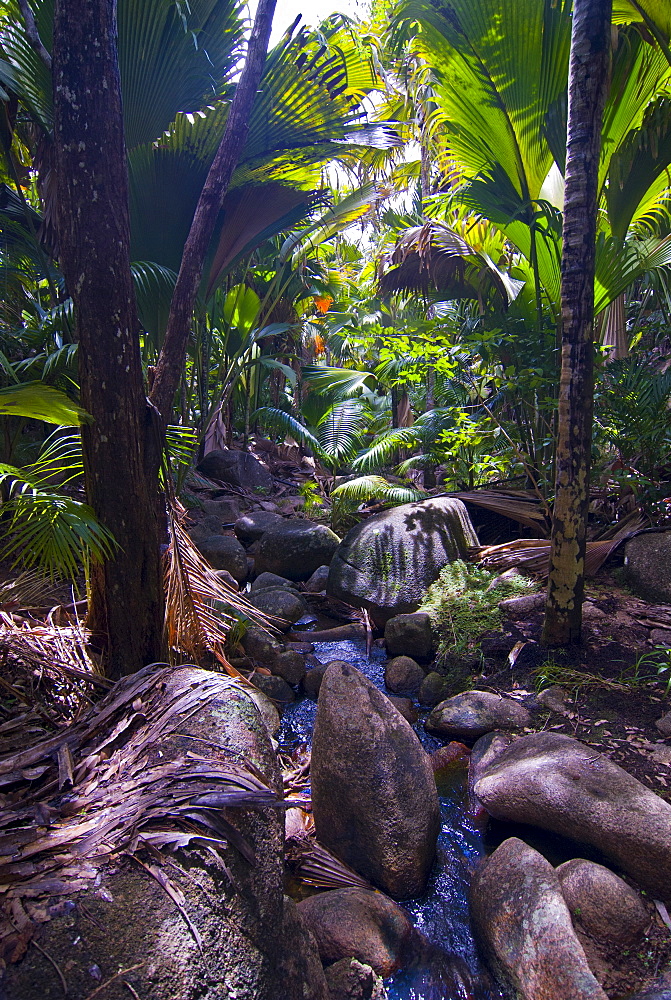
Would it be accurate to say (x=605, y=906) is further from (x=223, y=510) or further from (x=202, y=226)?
(x=223, y=510)

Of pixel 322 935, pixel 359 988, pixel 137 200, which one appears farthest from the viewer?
pixel 137 200

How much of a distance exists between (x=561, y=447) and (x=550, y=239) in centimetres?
239

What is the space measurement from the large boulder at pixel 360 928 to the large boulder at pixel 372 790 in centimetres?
19

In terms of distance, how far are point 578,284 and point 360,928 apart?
3.41m

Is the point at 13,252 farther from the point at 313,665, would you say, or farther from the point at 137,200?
the point at 313,665

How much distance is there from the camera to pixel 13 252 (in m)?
5.09

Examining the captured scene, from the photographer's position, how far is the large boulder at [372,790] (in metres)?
2.44

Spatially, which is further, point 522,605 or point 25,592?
point 522,605

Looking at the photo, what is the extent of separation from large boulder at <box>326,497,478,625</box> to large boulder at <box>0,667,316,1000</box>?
3.29 meters

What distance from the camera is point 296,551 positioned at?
631 centimetres

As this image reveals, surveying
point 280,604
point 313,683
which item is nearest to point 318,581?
point 280,604

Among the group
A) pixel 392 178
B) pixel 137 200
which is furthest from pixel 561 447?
pixel 392 178

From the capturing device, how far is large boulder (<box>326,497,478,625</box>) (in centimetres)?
514

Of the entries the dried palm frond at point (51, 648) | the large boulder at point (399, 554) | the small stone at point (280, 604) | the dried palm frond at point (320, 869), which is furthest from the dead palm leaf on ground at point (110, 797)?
the large boulder at point (399, 554)
